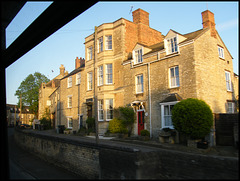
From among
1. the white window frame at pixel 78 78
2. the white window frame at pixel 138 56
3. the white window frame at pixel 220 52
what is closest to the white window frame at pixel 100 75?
the white window frame at pixel 138 56

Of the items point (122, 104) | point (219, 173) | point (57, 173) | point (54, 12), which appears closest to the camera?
point (54, 12)

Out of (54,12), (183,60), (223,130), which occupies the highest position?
(183,60)

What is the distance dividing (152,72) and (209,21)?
19.9 feet

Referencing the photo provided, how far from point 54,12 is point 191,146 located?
1245 centimetres

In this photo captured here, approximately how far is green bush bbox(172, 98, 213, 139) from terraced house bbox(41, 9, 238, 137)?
5.45ft

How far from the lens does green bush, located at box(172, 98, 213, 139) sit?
12531 millimetres

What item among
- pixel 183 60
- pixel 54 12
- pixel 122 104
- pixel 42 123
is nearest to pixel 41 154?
pixel 122 104

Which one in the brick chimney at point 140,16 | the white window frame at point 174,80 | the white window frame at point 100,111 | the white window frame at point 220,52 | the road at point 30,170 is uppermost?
the brick chimney at point 140,16

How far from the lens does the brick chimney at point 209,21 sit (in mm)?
16891

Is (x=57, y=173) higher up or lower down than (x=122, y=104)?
lower down

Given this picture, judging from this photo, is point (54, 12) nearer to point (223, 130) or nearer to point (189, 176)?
point (189, 176)

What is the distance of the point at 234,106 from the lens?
17.9 m

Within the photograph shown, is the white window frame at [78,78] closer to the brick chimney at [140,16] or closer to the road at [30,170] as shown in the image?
the brick chimney at [140,16]

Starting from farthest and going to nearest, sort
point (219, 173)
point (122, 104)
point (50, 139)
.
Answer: point (122, 104)
point (50, 139)
point (219, 173)
